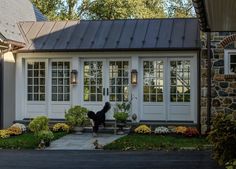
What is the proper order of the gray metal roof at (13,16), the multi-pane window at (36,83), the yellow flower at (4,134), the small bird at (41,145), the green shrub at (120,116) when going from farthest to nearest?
the multi-pane window at (36,83) < the gray metal roof at (13,16) < the green shrub at (120,116) < the yellow flower at (4,134) < the small bird at (41,145)

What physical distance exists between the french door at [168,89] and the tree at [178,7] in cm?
2088

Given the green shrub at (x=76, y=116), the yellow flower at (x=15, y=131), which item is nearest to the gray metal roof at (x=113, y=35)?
the green shrub at (x=76, y=116)

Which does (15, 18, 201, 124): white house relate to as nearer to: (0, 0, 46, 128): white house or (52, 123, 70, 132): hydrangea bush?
(0, 0, 46, 128): white house

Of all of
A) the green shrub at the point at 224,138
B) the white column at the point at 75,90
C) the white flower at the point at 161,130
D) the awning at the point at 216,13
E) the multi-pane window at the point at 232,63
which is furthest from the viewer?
the white column at the point at 75,90

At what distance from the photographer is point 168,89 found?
52.6ft

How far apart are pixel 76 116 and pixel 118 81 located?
2032 millimetres

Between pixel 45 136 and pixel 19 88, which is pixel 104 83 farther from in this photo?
pixel 45 136

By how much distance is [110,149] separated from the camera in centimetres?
1245

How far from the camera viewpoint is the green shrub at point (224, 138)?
8.32 m

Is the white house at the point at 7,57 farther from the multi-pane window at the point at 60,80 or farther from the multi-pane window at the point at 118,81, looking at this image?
the multi-pane window at the point at 118,81

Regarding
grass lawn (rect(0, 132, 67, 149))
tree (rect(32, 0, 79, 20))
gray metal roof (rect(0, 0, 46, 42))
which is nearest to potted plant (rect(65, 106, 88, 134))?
grass lawn (rect(0, 132, 67, 149))

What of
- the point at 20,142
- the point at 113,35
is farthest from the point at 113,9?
the point at 20,142

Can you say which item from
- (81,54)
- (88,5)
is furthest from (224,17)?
(88,5)

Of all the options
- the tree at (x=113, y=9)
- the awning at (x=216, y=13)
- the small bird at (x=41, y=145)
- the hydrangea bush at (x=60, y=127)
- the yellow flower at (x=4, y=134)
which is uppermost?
the tree at (x=113, y=9)
